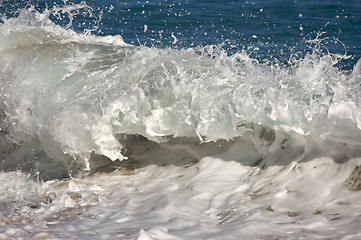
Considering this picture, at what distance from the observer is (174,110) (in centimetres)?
475

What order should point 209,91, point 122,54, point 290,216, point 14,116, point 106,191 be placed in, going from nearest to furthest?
point 290,216 < point 106,191 < point 209,91 < point 14,116 < point 122,54

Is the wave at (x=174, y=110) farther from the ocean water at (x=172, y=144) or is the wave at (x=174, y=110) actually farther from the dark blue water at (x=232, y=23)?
the dark blue water at (x=232, y=23)

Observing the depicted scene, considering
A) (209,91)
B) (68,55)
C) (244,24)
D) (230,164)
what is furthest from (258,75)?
(244,24)

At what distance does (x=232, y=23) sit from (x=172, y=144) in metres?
4.75

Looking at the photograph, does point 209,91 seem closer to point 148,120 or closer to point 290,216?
point 148,120

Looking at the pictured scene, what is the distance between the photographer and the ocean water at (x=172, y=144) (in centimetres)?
350

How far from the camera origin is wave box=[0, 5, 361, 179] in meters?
4.14

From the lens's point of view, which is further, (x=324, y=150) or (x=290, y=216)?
(x=324, y=150)

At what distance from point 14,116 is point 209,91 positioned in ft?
6.62

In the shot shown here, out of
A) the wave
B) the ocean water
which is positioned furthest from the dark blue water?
the wave

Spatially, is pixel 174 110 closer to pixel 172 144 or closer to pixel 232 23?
pixel 172 144

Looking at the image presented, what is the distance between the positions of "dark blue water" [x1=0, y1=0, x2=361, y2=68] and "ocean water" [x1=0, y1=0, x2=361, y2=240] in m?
2.27

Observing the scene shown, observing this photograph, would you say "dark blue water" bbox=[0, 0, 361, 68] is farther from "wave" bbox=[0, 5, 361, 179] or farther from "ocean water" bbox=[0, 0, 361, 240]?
"wave" bbox=[0, 5, 361, 179]

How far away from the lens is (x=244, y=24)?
9.22 meters
